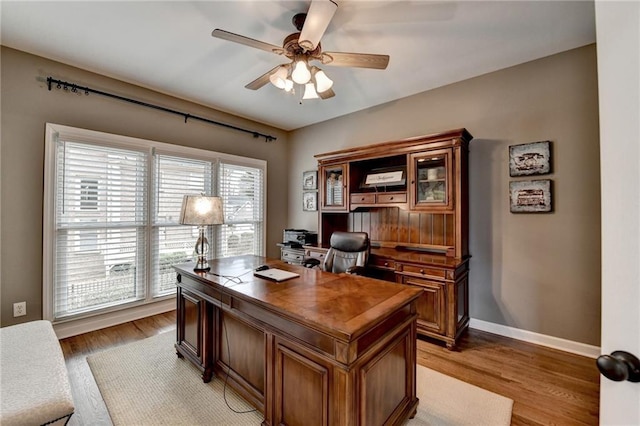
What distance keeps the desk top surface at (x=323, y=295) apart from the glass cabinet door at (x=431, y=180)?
1440 millimetres

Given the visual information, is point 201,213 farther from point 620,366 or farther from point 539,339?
point 539,339

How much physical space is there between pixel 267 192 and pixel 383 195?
7.47 ft

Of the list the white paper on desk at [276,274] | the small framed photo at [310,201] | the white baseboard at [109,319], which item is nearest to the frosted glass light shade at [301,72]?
the white paper on desk at [276,274]

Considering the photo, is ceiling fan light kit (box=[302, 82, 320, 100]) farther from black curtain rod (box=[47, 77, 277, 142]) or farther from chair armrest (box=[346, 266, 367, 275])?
black curtain rod (box=[47, 77, 277, 142])

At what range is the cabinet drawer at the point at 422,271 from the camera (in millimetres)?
2684

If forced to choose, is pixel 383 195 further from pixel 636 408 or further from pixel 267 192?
pixel 636 408

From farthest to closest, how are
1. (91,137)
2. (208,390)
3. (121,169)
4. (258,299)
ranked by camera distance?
(121,169) → (91,137) → (208,390) → (258,299)

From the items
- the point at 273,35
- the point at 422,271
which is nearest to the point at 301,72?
the point at 273,35

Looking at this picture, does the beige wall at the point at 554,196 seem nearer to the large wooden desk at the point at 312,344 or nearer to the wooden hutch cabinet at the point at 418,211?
the wooden hutch cabinet at the point at 418,211

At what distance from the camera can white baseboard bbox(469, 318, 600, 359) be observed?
96.7 inches

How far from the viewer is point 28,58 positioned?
8.73ft

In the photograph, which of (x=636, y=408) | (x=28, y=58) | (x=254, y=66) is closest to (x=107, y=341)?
(x=28, y=58)

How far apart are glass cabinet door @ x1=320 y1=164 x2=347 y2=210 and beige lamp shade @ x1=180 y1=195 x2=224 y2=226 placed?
1883 millimetres

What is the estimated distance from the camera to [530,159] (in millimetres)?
2699
